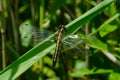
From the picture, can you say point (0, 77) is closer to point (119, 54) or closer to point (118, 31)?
point (119, 54)

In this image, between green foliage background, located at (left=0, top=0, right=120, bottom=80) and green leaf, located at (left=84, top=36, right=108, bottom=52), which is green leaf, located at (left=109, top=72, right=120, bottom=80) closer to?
green foliage background, located at (left=0, top=0, right=120, bottom=80)

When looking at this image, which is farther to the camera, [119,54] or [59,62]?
[59,62]

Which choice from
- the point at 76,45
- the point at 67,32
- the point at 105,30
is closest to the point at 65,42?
the point at 76,45

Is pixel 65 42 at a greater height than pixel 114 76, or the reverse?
pixel 65 42

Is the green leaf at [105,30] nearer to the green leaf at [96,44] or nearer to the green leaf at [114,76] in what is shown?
the green leaf at [96,44]

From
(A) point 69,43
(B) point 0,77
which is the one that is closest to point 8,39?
(A) point 69,43

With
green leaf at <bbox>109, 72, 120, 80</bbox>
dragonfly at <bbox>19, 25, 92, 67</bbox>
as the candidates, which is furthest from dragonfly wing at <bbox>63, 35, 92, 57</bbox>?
green leaf at <bbox>109, 72, 120, 80</bbox>

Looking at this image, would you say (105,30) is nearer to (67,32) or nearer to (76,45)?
(76,45)

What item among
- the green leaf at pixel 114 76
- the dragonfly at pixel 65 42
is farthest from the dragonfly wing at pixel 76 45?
the green leaf at pixel 114 76

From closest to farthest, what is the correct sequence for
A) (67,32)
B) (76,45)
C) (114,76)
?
(67,32) < (114,76) < (76,45)
